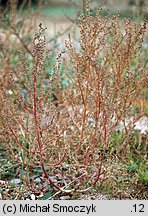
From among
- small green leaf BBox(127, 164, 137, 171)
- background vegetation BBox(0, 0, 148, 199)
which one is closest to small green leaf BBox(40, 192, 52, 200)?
background vegetation BBox(0, 0, 148, 199)

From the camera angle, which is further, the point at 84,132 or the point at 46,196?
the point at 84,132

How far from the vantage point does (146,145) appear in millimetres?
3709

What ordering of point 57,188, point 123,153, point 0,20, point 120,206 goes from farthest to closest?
point 0,20 < point 123,153 < point 57,188 < point 120,206

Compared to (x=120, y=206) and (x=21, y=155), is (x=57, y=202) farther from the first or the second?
(x=21, y=155)

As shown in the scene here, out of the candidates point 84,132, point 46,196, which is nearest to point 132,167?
point 84,132

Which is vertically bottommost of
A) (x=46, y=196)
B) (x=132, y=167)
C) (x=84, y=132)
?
(x=46, y=196)

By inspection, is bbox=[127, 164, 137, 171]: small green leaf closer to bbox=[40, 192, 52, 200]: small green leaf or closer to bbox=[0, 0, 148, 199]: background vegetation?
bbox=[0, 0, 148, 199]: background vegetation

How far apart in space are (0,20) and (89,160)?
7.42ft

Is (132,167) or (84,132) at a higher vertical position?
(84,132)

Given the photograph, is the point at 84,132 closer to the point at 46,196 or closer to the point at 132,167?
the point at 132,167

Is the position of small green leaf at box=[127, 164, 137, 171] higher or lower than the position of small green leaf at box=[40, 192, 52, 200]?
higher

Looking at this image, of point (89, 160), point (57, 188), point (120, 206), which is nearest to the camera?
point (120, 206)

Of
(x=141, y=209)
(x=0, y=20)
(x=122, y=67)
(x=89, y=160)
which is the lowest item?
(x=141, y=209)


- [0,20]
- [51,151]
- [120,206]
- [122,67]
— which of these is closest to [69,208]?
[120,206]
